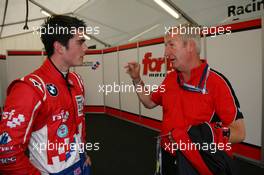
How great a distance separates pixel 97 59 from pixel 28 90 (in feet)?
21.0

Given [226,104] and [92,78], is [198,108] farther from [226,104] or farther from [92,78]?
[92,78]

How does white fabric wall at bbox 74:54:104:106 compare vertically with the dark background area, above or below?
above

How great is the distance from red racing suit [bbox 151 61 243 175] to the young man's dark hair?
69 centimetres

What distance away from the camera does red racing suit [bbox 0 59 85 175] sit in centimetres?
96

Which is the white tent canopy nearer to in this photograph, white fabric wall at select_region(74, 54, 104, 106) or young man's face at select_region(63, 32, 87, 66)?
white fabric wall at select_region(74, 54, 104, 106)

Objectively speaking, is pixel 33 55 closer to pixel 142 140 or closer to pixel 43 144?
pixel 142 140

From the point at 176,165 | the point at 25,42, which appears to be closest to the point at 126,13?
the point at 176,165

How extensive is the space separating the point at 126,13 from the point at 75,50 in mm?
5449

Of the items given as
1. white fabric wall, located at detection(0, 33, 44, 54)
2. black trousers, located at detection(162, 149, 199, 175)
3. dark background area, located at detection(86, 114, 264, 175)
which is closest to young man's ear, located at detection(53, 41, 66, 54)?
black trousers, located at detection(162, 149, 199, 175)

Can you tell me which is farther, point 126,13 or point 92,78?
point 92,78

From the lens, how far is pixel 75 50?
135 cm

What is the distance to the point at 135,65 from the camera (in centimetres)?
172

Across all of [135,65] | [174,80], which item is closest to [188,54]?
A: [174,80]

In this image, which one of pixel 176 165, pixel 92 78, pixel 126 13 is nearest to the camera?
pixel 176 165
